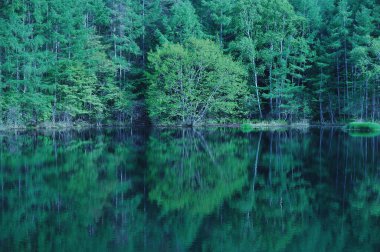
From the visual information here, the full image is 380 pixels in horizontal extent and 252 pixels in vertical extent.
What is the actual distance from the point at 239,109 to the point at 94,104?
13.1 metres

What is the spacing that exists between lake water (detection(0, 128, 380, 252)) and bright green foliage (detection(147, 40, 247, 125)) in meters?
19.4

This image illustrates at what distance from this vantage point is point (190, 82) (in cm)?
3688

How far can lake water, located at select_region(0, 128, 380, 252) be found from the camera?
7246 mm

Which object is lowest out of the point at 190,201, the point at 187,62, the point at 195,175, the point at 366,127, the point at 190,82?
the point at 190,201

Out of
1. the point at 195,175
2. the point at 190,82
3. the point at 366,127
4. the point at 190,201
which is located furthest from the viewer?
the point at 190,82

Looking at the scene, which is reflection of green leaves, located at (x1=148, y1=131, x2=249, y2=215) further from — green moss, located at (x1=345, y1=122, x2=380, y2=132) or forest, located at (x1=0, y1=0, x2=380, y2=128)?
forest, located at (x1=0, y1=0, x2=380, y2=128)

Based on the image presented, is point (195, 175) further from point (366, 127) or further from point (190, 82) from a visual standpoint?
point (190, 82)

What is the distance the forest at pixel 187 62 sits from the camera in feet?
116

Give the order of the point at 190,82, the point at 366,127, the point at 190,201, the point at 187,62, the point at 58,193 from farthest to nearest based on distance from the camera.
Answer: the point at 190,82 → the point at 187,62 → the point at 366,127 → the point at 58,193 → the point at 190,201

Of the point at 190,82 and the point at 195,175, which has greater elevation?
the point at 190,82

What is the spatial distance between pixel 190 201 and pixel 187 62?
2765cm

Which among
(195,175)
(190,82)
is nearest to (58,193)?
(195,175)

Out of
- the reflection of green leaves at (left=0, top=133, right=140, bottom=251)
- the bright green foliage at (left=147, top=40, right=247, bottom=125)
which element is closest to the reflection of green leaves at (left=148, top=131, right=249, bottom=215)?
the reflection of green leaves at (left=0, top=133, right=140, bottom=251)

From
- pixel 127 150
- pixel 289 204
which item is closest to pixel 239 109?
pixel 127 150
